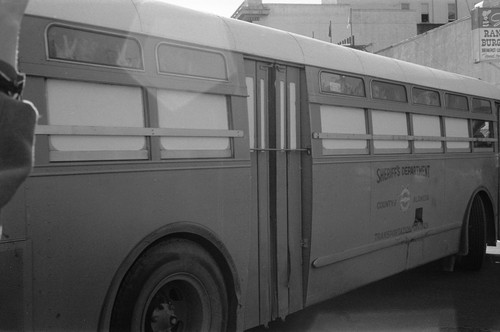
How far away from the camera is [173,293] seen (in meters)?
3.80

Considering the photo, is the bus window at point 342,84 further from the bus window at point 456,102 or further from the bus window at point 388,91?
the bus window at point 456,102

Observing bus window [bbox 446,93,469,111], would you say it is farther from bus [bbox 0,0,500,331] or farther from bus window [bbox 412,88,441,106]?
bus [bbox 0,0,500,331]

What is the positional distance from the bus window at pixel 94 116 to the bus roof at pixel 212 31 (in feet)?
1.28

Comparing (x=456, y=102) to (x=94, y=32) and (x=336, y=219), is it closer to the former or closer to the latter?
(x=336, y=219)

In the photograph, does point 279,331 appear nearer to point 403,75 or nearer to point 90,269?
point 90,269

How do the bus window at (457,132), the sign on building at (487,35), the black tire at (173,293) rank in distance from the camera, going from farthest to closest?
1. the sign on building at (487,35)
2. the bus window at (457,132)
3. the black tire at (173,293)

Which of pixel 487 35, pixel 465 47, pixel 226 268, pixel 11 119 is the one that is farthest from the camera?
pixel 465 47

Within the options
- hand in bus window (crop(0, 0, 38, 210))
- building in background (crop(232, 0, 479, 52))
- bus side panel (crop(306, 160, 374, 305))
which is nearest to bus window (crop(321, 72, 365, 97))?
bus side panel (crop(306, 160, 374, 305))

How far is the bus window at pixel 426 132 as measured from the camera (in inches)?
252

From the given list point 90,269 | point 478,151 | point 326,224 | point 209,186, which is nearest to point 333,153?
point 326,224

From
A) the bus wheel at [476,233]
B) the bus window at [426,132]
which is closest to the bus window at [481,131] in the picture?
the bus wheel at [476,233]

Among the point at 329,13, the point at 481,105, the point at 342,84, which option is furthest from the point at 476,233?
the point at 329,13

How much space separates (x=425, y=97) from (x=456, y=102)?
98 centimetres

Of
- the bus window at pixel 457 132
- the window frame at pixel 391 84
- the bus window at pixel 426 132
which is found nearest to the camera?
the window frame at pixel 391 84
